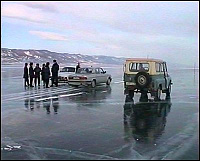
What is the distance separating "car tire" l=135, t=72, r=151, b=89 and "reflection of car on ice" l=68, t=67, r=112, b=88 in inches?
279

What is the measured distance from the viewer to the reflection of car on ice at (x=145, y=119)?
8688 millimetres

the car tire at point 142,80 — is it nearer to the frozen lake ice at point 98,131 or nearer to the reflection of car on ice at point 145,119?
the reflection of car on ice at point 145,119

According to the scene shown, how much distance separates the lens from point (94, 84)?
23000 millimetres

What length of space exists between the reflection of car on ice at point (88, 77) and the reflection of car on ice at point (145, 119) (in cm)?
705

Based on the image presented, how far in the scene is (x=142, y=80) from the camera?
15.5m

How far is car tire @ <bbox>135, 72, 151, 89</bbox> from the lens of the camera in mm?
15461

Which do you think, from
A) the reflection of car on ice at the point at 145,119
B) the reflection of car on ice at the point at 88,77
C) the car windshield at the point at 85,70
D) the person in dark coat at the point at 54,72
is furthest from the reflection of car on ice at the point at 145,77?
the person in dark coat at the point at 54,72

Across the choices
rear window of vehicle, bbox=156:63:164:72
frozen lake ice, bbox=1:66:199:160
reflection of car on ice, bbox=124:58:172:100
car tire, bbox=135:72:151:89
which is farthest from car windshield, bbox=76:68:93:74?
frozen lake ice, bbox=1:66:199:160

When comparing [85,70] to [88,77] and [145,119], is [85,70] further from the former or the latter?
[145,119]

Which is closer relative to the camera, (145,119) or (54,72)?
(145,119)

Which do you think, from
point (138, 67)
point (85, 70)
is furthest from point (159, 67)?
point (85, 70)

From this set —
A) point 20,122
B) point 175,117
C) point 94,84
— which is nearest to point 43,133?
point 20,122

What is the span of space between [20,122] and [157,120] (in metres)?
4.30

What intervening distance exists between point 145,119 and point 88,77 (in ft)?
38.7
